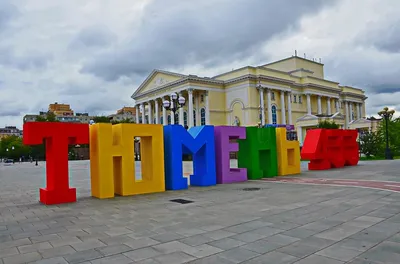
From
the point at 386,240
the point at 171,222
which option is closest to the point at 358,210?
the point at 386,240

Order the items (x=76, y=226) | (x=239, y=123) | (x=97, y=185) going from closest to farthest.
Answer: (x=76, y=226) → (x=97, y=185) → (x=239, y=123)

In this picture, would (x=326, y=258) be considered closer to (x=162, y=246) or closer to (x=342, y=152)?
(x=162, y=246)

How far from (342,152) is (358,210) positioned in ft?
46.8

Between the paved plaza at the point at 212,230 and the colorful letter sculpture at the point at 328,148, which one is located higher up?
the colorful letter sculpture at the point at 328,148

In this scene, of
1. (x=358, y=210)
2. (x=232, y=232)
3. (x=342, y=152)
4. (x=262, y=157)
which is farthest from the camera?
(x=342, y=152)

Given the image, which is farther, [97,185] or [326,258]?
[97,185]

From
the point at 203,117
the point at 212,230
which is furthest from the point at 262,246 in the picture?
the point at 203,117

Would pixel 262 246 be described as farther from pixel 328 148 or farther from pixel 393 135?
pixel 393 135

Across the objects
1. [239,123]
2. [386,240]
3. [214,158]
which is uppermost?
[239,123]

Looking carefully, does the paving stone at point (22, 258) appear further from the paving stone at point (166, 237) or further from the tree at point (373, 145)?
the tree at point (373, 145)

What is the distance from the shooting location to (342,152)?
68.1 feet

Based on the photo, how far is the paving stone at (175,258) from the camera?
4.59m

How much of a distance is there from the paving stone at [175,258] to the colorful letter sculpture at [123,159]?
6575 mm

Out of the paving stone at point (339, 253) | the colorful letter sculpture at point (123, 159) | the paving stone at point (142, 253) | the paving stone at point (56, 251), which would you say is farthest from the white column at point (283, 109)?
the paving stone at point (56, 251)
